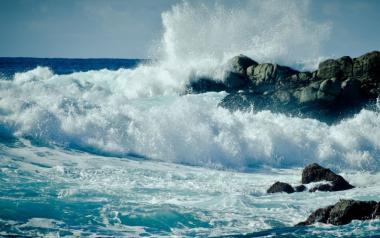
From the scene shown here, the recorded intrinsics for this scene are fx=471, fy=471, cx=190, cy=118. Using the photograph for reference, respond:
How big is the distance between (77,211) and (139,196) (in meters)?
A: 1.61

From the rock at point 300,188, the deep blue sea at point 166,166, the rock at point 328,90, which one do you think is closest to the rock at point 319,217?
the deep blue sea at point 166,166

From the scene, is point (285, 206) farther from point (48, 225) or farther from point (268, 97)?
point (268, 97)

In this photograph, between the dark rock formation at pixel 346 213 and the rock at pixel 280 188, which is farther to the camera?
the rock at pixel 280 188

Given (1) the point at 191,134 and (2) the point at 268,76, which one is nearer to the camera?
(1) the point at 191,134

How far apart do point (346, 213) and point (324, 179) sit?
11.8 feet

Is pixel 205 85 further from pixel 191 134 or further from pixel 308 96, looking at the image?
pixel 191 134

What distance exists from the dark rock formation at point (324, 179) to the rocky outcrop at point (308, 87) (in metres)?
8.56

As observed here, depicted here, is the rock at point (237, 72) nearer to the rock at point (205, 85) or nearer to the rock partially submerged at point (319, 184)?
the rock at point (205, 85)

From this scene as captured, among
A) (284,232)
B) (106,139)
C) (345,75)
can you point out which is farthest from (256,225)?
(345,75)

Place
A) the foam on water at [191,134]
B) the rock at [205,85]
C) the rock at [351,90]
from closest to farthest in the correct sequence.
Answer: the foam on water at [191,134] → the rock at [351,90] → the rock at [205,85]

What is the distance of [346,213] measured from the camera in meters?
7.86

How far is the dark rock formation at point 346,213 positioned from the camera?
7.86 metres

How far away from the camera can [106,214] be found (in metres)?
8.66

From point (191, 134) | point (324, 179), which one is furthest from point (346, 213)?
point (191, 134)
